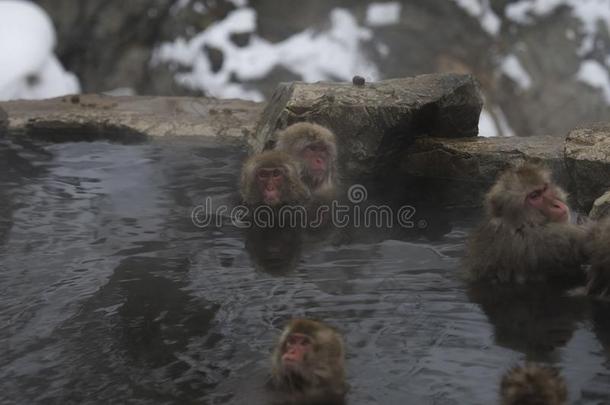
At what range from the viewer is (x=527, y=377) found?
289 centimetres

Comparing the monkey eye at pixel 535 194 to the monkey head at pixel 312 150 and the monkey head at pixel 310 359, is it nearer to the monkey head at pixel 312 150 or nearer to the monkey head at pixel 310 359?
the monkey head at pixel 310 359

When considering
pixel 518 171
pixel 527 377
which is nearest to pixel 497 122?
pixel 518 171

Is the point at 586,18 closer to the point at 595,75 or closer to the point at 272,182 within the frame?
the point at 595,75

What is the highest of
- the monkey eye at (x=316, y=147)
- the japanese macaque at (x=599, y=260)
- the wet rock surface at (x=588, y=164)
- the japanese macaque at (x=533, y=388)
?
the monkey eye at (x=316, y=147)

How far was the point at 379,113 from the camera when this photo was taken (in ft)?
22.0

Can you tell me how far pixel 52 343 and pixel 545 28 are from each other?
11.7 metres

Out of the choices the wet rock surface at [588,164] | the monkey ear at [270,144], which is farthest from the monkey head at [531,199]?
the monkey ear at [270,144]

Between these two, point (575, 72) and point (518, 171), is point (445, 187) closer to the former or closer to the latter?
point (518, 171)

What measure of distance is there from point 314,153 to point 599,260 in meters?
2.56

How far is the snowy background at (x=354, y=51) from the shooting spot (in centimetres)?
1310

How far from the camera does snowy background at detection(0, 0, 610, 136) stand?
516 inches

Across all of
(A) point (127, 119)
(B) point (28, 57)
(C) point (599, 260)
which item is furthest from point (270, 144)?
(B) point (28, 57)

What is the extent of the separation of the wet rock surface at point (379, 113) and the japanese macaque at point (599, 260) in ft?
8.89

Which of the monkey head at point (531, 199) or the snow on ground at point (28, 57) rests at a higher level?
the snow on ground at point (28, 57)
